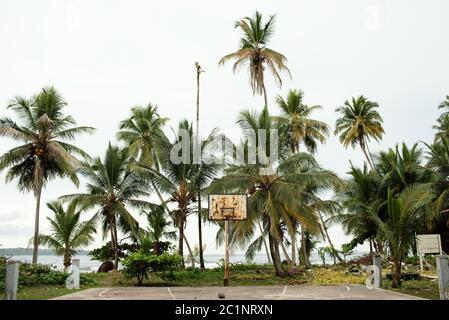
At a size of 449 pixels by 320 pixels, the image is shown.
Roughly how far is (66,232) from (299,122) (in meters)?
15.7

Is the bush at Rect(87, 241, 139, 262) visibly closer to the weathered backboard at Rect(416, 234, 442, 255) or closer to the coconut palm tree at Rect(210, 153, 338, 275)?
the coconut palm tree at Rect(210, 153, 338, 275)

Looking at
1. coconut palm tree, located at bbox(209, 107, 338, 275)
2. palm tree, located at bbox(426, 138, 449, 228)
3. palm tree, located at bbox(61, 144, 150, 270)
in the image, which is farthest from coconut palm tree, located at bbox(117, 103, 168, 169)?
palm tree, located at bbox(426, 138, 449, 228)

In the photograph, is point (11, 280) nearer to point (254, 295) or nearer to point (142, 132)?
point (254, 295)

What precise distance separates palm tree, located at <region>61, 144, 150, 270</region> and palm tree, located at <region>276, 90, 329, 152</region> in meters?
10.6

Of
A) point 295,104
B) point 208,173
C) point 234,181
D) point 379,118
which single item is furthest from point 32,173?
point 379,118

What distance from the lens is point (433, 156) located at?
24.3m

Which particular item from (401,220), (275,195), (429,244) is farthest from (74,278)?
(429,244)

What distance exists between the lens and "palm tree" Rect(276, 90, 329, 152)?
30.0m

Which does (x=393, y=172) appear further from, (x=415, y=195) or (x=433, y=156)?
(x=415, y=195)

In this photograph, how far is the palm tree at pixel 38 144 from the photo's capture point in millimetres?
22906

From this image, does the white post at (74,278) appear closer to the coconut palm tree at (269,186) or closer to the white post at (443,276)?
the coconut palm tree at (269,186)

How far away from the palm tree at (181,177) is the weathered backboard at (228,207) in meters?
6.49

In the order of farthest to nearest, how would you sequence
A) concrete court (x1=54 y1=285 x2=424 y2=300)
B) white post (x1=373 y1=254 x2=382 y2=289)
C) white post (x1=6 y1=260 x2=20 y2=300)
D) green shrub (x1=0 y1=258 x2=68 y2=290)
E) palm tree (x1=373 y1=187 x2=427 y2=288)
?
green shrub (x1=0 y1=258 x2=68 y2=290) → white post (x1=373 y1=254 x2=382 y2=289) → palm tree (x1=373 y1=187 x2=427 y2=288) → concrete court (x1=54 y1=285 x2=424 y2=300) → white post (x1=6 y1=260 x2=20 y2=300)
